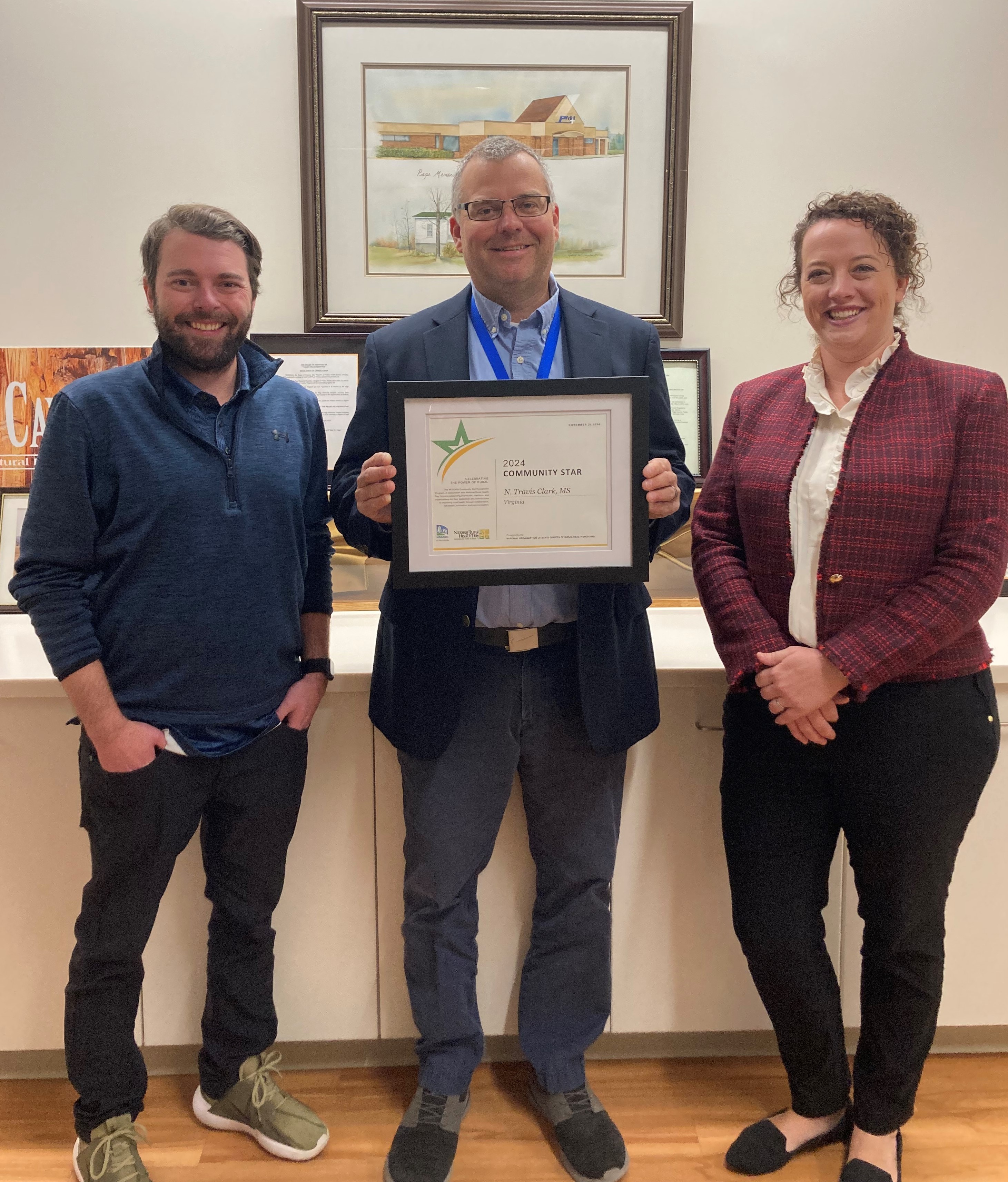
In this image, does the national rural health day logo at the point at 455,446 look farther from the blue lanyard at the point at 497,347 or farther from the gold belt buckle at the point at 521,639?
the gold belt buckle at the point at 521,639

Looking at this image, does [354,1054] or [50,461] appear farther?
[354,1054]

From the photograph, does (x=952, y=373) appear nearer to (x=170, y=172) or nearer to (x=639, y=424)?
(x=639, y=424)

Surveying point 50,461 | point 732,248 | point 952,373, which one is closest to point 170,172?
point 50,461

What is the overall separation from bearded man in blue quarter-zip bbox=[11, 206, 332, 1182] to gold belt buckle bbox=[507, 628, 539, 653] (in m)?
0.33

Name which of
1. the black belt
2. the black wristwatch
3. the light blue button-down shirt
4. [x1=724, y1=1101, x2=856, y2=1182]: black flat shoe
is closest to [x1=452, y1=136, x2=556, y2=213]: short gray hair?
the light blue button-down shirt

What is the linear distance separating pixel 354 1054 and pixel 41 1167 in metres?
0.55

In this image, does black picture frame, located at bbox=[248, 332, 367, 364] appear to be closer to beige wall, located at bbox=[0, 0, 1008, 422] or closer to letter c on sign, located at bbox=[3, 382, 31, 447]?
beige wall, located at bbox=[0, 0, 1008, 422]

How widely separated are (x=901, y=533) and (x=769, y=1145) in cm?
103

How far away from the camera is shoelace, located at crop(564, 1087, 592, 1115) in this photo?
155 centimetres

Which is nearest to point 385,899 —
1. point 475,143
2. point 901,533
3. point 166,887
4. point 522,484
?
point 166,887

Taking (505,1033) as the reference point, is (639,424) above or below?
above

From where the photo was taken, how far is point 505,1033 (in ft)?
5.73

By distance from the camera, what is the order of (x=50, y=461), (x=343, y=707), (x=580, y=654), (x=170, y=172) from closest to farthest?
(x=50, y=461), (x=580, y=654), (x=343, y=707), (x=170, y=172)

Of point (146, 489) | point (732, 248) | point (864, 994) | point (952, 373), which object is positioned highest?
point (732, 248)
